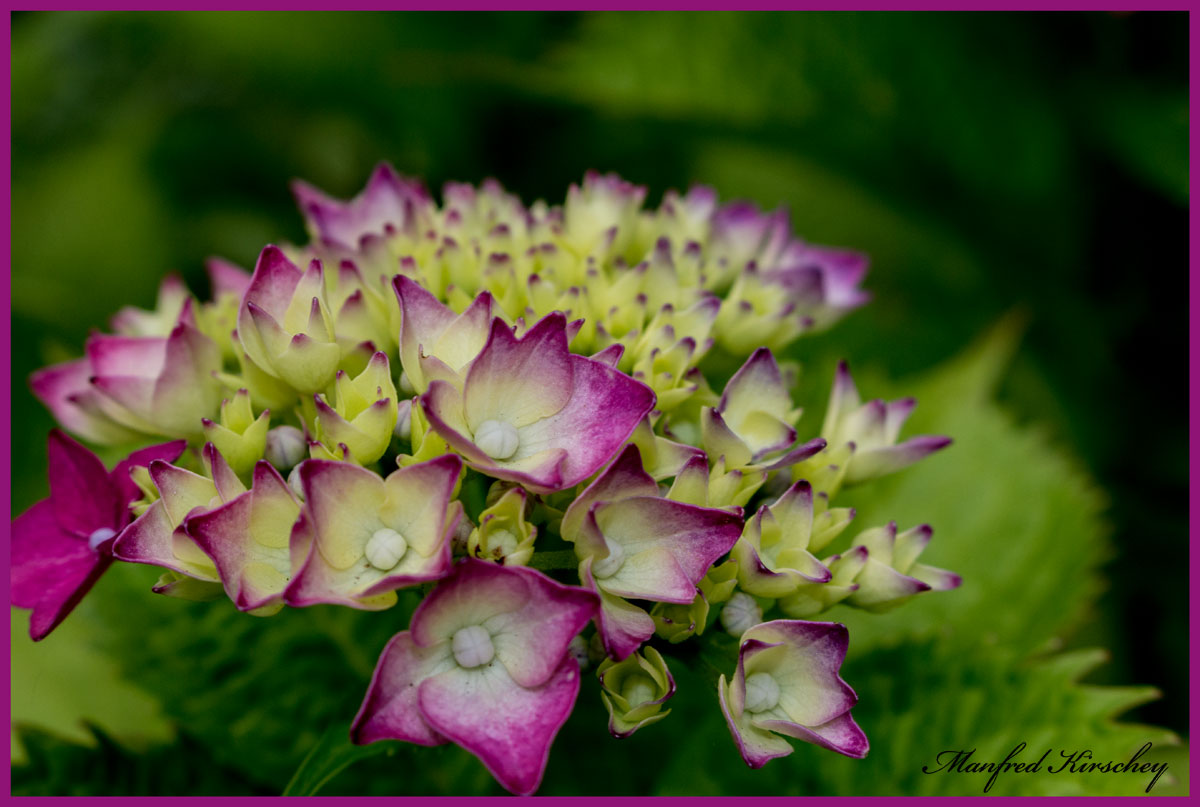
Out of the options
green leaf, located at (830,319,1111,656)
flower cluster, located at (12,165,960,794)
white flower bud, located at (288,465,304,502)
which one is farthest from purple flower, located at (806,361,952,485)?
white flower bud, located at (288,465,304,502)

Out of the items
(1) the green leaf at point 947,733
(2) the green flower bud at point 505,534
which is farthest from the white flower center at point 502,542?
(1) the green leaf at point 947,733

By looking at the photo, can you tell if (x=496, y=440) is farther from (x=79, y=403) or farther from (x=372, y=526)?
(x=79, y=403)

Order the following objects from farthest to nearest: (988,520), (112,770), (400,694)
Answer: (988,520) < (112,770) < (400,694)

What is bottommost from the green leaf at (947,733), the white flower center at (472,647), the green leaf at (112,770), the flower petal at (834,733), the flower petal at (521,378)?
the green leaf at (112,770)

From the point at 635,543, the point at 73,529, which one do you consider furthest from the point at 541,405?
the point at 73,529

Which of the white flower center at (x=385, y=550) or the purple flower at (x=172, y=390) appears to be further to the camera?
the purple flower at (x=172, y=390)

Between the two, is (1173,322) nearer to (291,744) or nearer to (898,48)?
(898,48)

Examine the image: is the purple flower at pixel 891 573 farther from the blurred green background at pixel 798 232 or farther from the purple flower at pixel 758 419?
the blurred green background at pixel 798 232

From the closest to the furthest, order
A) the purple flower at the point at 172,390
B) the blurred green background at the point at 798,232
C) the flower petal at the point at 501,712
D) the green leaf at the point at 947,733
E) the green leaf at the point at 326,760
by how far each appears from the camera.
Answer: the flower petal at the point at 501,712 < the green leaf at the point at 326,760 < the purple flower at the point at 172,390 < the green leaf at the point at 947,733 < the blurred green background at the point at 798,232
